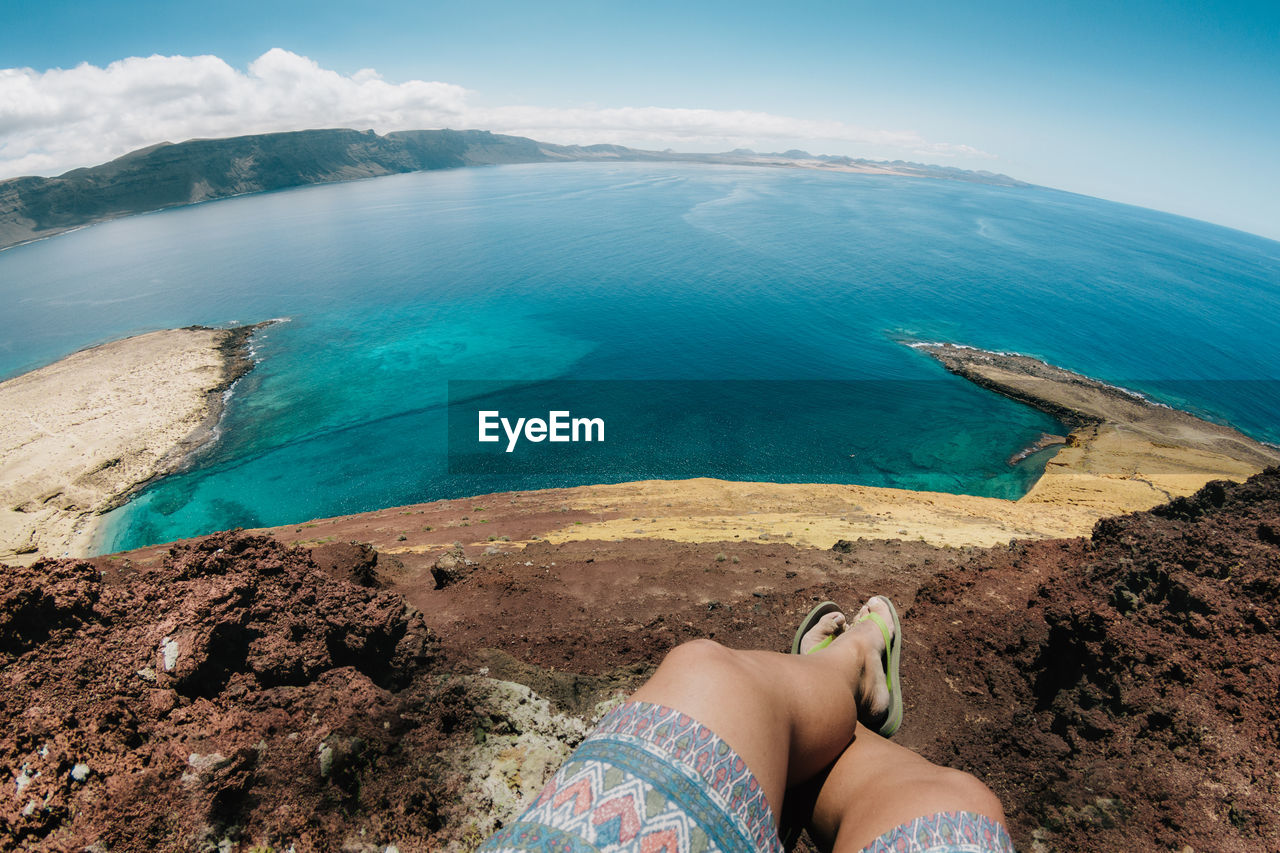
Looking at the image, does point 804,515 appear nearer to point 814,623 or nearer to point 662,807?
point 814,623

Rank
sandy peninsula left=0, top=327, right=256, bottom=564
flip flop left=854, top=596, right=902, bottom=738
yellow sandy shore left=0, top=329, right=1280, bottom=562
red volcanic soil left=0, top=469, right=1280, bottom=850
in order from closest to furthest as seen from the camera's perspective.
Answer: red volcanic soil left=0, top=469, right=1280, bottom=850 < flip flop left=854, top=596, right=902, bottom=738 < yellow sandy shore left=0, top=329, right=1280, bottom=562 < sandy peninsula left=0, top=327, right=256, bottom=564

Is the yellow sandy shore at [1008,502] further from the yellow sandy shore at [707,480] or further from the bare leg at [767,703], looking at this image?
the bare leg at [767,703]

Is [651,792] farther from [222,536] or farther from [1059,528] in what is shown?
[1059,528]

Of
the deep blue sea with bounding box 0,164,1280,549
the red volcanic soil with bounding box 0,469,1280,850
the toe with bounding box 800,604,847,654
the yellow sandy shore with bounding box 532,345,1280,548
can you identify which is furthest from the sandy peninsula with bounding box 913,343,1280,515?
the toe with bounding box 800,604,847,654

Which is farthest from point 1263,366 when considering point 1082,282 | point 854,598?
point 854,598

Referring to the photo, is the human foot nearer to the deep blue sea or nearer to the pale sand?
the pale sand

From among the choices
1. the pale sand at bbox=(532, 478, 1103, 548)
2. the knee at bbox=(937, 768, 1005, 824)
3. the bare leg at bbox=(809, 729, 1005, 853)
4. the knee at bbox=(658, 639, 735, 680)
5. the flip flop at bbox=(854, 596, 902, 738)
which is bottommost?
the pale sand at bbox=(532, 478, 1103, 548)

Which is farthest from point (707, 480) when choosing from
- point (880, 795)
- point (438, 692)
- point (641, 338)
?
point (641, 338)

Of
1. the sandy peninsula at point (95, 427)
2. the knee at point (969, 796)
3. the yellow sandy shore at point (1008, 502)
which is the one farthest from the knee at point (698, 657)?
the sandy peninsula at point (95, 427)
